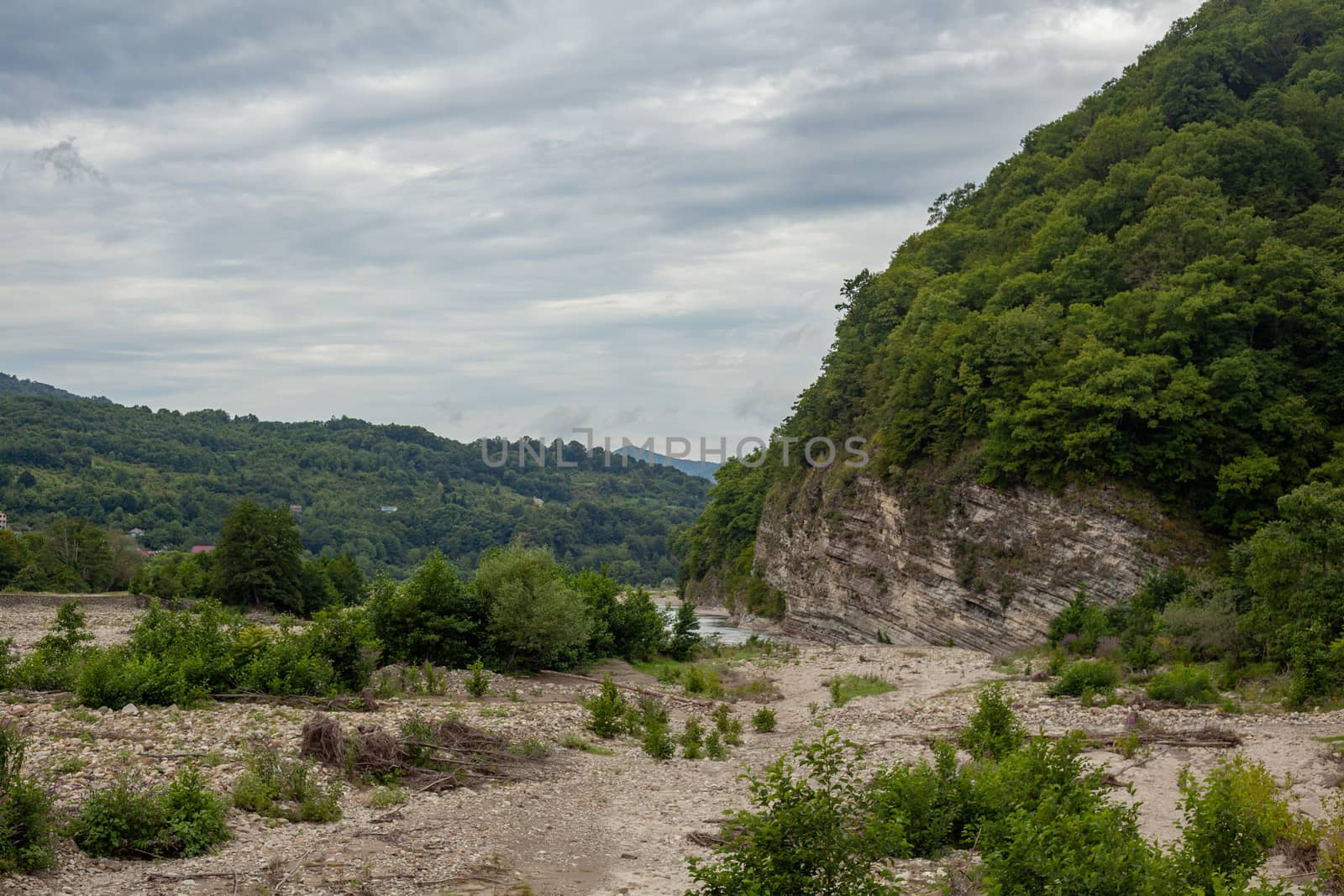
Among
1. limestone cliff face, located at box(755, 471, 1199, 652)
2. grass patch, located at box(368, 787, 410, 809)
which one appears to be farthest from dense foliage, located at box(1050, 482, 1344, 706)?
grass patch, located at box(368, 787, 410, 809)

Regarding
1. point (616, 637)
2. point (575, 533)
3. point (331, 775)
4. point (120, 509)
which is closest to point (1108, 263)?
point (616, 637)

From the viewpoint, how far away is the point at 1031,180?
207ft

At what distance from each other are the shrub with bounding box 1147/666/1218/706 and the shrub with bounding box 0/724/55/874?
2208 cm

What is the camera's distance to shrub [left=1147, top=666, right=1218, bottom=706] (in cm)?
2306

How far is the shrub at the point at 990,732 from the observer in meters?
16.7

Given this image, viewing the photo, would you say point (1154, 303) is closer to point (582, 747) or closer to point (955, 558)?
point (955, 558)

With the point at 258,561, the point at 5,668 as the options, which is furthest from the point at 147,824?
the point at 258,561

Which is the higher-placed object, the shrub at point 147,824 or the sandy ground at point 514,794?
the shrub at point 147,824

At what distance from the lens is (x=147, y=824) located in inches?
464

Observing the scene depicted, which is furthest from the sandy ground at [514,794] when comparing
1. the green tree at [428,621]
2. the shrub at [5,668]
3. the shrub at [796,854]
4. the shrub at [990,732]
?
the green tree at [428,621]

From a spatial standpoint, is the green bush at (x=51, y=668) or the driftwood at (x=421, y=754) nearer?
the driftwood at (x=421, y=754)

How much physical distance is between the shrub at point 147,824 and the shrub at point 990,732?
11.7 metres

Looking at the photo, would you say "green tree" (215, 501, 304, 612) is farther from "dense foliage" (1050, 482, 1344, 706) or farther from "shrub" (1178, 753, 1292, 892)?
"shrub" (1178, 753, 1292, 892)

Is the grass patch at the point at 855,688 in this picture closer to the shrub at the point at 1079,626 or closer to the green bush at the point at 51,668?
the shrub at the point at 1079,626
